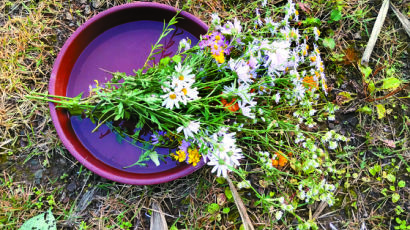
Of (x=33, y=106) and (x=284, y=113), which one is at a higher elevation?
(x=33, y=106)

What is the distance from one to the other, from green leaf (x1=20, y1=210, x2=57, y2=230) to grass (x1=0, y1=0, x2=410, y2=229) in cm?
3

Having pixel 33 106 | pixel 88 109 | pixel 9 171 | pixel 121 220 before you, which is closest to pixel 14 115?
pixel 33 106

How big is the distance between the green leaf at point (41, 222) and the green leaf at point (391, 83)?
1.66 m

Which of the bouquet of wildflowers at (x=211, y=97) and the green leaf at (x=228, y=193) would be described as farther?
the green leaf at (x=228, y=193)

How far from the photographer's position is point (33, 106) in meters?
1.50

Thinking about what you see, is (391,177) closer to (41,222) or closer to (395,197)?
(395,197)

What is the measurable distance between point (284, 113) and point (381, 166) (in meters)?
0.57

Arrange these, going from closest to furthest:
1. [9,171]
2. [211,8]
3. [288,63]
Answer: [288,63]
[9,171]
[211,8]

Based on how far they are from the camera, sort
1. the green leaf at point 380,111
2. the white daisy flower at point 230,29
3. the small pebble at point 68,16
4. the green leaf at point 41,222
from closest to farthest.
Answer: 1. the white daisy flower at point 230,29
2. the green leaf at point 41,222
3. the small pebble at point 68,16
4. the green leaf at point 380,111

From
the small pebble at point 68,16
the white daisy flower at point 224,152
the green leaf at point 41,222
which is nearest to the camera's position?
the white daisy flower at point 224,152

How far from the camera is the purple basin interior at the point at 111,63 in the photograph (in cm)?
132

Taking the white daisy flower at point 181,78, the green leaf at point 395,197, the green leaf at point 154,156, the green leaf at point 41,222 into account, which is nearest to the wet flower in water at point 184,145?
the green leaf at point 154,156

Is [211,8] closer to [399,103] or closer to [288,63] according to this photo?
[288,63]

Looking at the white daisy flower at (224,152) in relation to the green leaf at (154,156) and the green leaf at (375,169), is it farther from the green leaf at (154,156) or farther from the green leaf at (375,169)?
the green leaf at (375,169)
